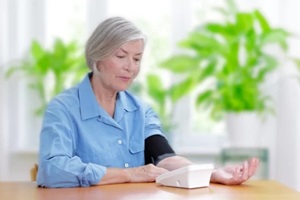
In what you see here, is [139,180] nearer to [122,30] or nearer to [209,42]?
[122,30]

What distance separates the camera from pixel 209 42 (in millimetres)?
4352

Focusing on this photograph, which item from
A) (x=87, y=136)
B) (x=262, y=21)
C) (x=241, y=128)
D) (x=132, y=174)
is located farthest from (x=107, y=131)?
(x=262, y=21)

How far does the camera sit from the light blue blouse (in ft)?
7.94

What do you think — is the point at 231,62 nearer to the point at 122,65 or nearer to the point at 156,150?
the point at 156,150

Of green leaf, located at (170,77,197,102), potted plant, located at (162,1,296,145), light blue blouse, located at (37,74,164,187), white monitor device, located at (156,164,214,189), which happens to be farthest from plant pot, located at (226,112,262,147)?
white monitor device, located at (156,164,214,189)

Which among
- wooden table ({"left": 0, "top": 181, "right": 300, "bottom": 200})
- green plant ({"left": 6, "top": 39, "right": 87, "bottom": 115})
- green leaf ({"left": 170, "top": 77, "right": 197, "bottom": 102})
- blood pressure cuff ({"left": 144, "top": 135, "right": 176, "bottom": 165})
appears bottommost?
wooden table ({"left": 0, "top": 181, "right": 300, "bottom": 200})

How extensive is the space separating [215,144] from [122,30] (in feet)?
7.55

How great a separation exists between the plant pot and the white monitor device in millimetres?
1914

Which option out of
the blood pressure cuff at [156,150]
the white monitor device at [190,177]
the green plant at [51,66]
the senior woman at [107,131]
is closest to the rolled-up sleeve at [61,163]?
the senior woman at [107,131]

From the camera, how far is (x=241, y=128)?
4.31 metres

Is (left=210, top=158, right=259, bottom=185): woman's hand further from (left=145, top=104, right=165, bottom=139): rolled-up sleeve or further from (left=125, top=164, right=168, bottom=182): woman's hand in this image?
(left=145, top=104, right=165, bottom=139): rolled-up sleeve

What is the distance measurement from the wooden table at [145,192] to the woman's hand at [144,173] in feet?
0.16

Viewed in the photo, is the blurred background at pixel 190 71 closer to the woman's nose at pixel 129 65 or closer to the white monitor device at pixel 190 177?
the woman's nose at pixel 129 65

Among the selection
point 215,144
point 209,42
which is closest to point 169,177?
point 209,42
